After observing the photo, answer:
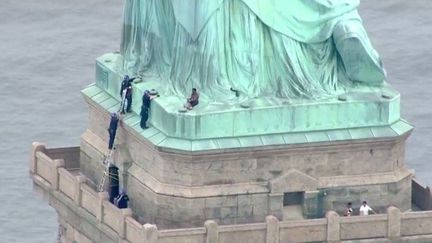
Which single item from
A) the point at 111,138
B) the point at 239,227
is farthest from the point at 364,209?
the point at 111,138

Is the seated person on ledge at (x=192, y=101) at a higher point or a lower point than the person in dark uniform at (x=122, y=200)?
higher

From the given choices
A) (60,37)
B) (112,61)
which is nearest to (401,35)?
(60,37)

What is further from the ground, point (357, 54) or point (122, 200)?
point (357, 54)

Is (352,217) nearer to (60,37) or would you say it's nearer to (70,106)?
(70,106)

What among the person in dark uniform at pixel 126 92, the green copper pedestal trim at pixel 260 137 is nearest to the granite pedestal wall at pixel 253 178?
the green copper pedestal trim at pixel 260 137

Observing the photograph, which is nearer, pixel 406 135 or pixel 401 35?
pixel 406 135

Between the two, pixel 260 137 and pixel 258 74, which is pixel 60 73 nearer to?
pixel 258 74

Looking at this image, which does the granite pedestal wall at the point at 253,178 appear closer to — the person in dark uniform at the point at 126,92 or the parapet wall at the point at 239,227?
the person in dark uniform at the point at 126,92
